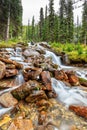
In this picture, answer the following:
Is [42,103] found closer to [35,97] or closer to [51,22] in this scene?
[35,97]

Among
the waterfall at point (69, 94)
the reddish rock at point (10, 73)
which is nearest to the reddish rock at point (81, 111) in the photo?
the waterfall at point (69, 94)

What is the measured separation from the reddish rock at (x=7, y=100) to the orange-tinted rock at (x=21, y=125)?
1.12 m

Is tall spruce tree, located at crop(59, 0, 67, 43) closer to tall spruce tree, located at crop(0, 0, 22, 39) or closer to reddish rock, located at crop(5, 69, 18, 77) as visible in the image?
tall spruce tree, located at crop(0, 0, 22, 39)

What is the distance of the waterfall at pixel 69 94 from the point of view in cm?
761

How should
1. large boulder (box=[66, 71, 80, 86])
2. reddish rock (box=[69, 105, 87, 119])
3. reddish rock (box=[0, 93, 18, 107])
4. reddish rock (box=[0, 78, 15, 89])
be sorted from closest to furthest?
1. reddish rock (box=[69, 105, 87, 119])
2. reddish rock (box=[0, 93, 18, 107])
3. reddish rock (box=[0, 78, 15, 89])
4. large boulder (box=[66, 71, 80, 86])

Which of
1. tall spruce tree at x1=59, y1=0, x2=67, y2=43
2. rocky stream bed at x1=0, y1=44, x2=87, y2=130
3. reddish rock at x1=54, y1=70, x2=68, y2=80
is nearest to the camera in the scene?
rocky stream bed at x1=0, y1=44, x2=87, y2=130

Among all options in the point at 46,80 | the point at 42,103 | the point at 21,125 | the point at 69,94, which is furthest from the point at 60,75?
the point at 21,125

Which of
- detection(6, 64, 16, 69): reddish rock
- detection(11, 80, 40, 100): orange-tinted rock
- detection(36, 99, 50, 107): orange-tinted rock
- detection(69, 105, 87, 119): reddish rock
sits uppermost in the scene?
detection(6, 64, 16, 69): reddish rock

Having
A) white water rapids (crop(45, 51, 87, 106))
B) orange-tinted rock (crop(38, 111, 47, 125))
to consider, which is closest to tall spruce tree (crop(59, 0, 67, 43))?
white water rapids (crop(45, 51, 87, 106))

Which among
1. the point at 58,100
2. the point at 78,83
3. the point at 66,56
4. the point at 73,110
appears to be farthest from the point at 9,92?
the point at 66,56

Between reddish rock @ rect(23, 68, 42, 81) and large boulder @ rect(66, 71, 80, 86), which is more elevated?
reddish rock @ rect(23, 68, 42, 81)

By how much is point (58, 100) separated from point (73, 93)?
1149 millimetres

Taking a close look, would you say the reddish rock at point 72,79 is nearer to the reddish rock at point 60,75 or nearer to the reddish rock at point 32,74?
the reddish rock at point 60,75

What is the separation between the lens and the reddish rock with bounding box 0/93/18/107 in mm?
6556
